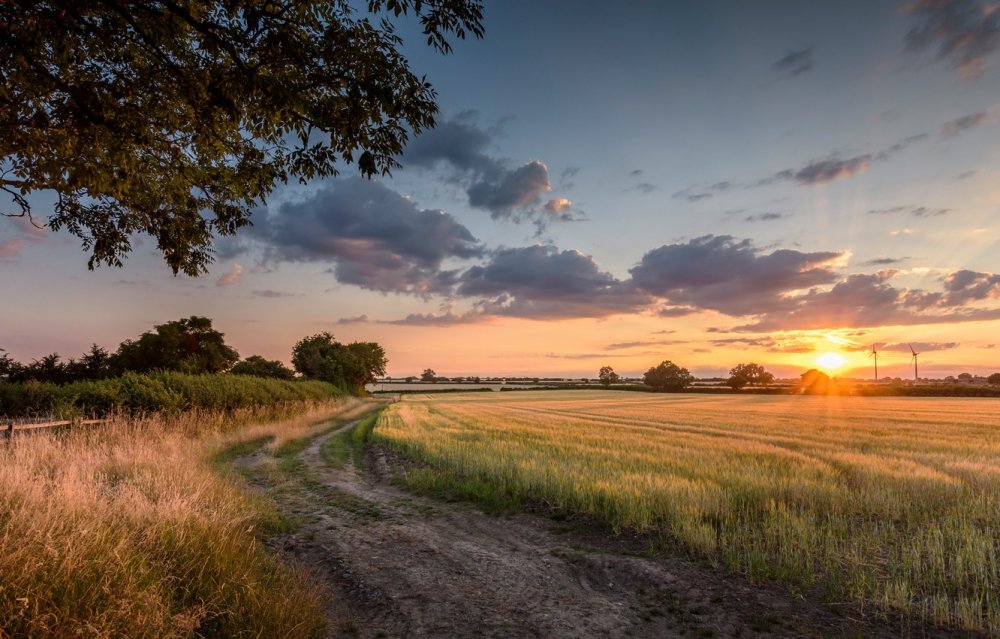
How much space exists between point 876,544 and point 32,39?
1419 centimetres

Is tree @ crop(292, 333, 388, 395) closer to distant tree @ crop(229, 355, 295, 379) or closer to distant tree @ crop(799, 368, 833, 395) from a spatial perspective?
distant tree @ crop(229, 355, 295, 379)

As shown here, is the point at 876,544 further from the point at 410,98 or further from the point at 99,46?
the point at 99,46

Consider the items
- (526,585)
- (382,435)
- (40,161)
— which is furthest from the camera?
(382,435)

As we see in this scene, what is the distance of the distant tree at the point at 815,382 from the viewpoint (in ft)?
351

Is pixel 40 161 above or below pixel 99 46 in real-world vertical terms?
below

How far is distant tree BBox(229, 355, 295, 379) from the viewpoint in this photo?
85.8m

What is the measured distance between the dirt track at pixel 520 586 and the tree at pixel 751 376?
472ft

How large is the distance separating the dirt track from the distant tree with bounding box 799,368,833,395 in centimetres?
11525

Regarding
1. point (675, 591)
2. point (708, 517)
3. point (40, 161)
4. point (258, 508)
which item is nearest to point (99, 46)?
point (40, 161)

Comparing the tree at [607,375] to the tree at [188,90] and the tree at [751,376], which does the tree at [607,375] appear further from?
the tree at [188,90]

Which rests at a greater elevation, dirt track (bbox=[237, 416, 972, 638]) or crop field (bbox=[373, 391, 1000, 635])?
crop field (bbox=[373, 391, 1000, 635])

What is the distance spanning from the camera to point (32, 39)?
6.59 meters

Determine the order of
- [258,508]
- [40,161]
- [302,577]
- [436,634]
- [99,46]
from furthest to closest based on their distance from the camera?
[258,508]
[40,161]
[99,46]
[302,577]
[436,634]

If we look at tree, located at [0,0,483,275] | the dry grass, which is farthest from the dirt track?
tree, located at [0,0,483,275]
